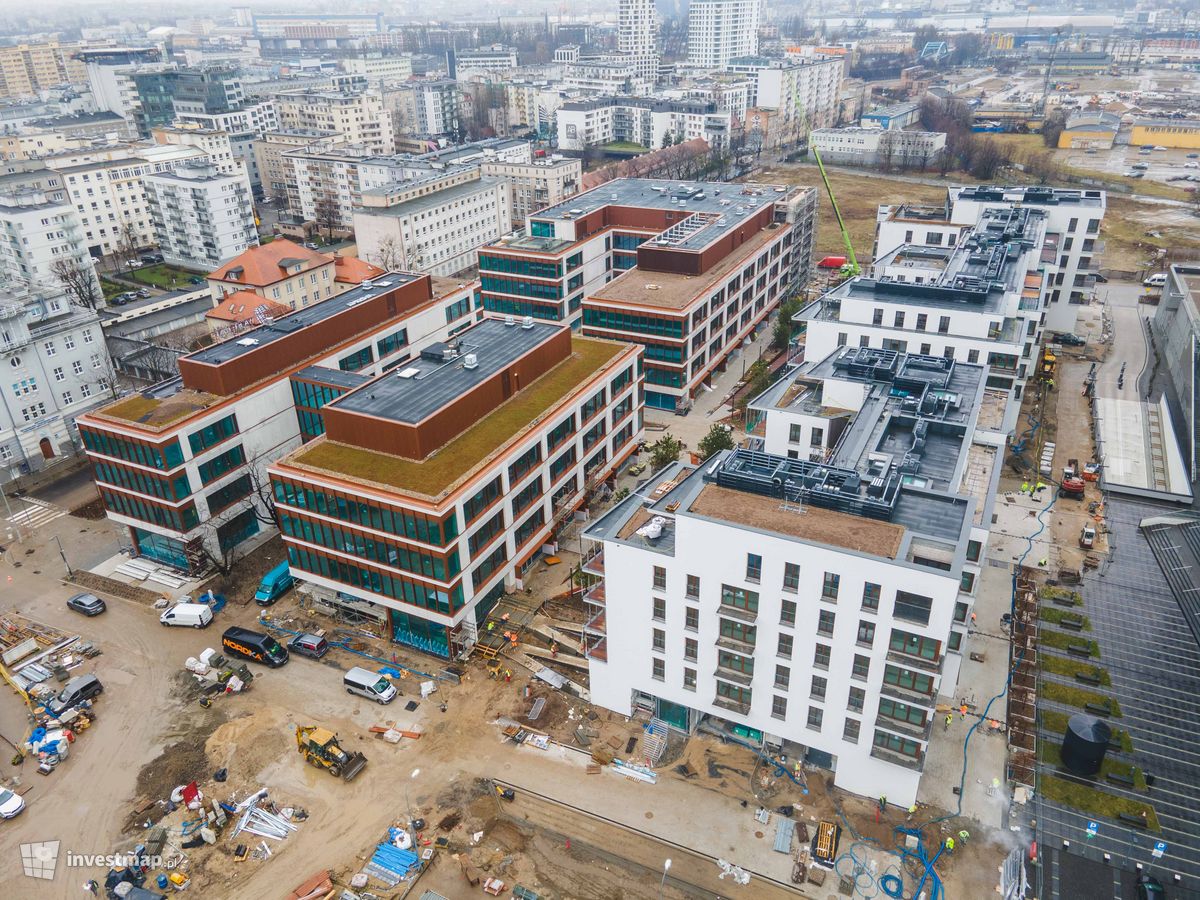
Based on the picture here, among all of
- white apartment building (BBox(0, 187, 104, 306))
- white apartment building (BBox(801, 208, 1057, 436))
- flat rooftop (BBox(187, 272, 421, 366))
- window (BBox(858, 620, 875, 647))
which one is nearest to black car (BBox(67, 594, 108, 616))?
flat rooftop (BBox(187, 272, 421, 366))

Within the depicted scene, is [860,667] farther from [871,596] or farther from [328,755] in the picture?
[328,755]

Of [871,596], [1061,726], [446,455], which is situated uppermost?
[871,596]

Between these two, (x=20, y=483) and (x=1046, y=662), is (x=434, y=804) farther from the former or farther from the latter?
(x=20, y=483)

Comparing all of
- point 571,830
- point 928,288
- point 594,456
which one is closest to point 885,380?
point 928,288

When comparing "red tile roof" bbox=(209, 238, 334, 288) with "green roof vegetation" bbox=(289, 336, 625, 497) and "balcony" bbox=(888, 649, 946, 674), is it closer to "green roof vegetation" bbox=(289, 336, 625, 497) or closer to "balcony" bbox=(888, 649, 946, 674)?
"green roof vegetation" bbox=(289, 336, 625, 497)

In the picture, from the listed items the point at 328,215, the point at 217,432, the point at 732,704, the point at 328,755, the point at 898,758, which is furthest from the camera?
the point at 328,215

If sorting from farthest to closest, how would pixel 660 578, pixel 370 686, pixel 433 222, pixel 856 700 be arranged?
pixel 433 222 < pixel 370 686 < pixel 660 578 < pixel 856 700

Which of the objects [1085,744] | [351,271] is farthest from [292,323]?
[1085,744]
